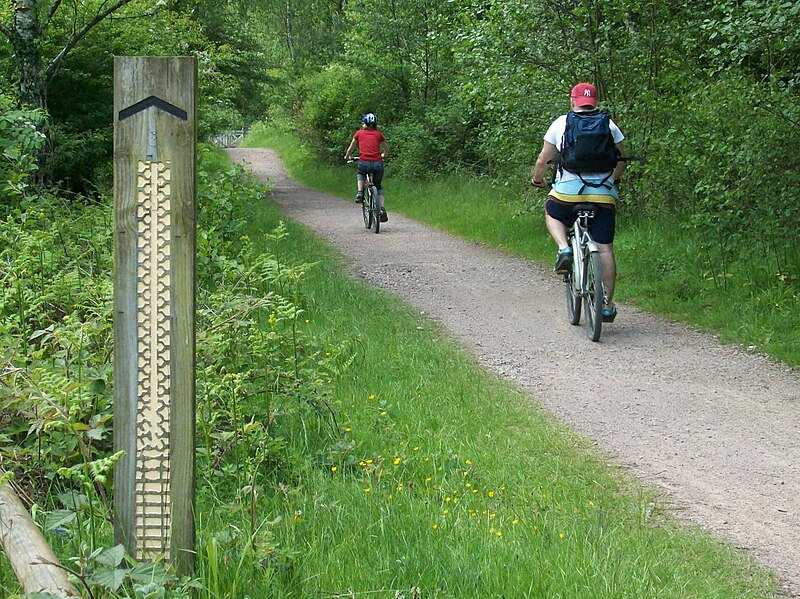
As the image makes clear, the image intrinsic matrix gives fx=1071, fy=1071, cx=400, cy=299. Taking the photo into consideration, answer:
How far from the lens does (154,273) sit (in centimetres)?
319

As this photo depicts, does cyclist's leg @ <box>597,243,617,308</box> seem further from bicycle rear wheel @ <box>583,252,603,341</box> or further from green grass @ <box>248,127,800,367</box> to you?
green grass @ <box>248,127,800,367</box>

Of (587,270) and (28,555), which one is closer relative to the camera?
(28,555)

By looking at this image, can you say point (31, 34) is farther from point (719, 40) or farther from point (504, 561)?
point (504, 561)

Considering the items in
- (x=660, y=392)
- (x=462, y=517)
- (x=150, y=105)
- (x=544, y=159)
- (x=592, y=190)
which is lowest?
(x=660, y=392)

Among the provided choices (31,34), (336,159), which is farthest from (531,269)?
(336,159)

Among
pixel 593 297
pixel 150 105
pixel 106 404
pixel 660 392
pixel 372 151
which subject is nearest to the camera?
pixel 150 105

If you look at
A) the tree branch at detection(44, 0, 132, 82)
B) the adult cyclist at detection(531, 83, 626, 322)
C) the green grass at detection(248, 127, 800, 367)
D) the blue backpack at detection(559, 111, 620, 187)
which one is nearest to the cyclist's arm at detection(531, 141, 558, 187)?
the adult cyclist at detection(531, 83, 626, 322)

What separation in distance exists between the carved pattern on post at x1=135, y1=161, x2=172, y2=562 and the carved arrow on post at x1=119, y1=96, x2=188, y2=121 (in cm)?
15

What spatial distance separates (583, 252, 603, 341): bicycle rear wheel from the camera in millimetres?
8242

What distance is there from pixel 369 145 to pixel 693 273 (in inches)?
315

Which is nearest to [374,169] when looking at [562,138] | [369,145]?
[369,145]

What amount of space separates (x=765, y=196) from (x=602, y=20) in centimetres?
375

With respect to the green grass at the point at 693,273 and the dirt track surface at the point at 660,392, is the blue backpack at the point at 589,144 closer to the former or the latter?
the dirt track surface at the point at 660,392

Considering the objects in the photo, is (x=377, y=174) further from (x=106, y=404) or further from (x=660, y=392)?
(x=106, y=404)
